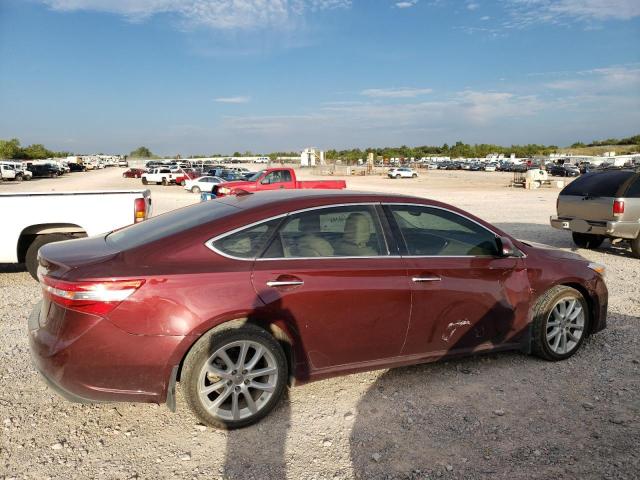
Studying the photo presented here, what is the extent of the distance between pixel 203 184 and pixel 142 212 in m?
28.6

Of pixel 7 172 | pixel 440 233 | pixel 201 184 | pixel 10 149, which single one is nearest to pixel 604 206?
pixel 440 233

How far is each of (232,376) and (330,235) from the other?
1.21m

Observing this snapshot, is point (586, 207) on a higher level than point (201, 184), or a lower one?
higher

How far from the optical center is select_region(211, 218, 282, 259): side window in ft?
10.9

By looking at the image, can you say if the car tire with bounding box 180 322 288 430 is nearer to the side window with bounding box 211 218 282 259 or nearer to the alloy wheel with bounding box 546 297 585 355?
the side window with bounding box 211 218 282 259

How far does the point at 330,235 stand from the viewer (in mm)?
3695

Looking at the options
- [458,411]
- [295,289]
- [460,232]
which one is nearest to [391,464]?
[458,411]

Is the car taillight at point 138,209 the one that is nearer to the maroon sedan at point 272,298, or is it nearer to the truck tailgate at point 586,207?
the maroon sedan at point 272,298

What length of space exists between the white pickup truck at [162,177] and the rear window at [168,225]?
1750 inches

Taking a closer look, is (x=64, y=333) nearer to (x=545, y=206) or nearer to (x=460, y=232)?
(x=460, y=232)

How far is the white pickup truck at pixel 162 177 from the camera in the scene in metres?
46.5

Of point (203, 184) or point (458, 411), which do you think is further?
point (203, 184)

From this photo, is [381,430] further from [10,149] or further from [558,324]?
[10,149]

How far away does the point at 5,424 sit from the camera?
11.2 feet
